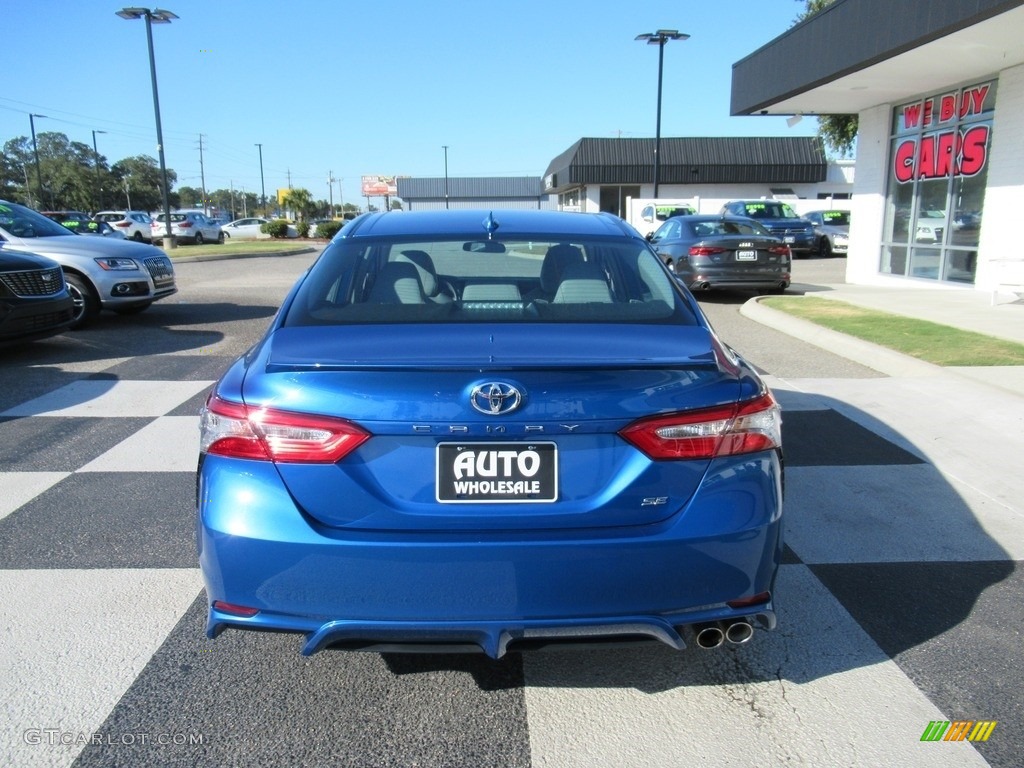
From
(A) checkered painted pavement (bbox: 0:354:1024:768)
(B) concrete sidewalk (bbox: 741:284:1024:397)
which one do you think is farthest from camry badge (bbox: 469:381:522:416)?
(B) concrete sidewalk (bbox: 741:284:1024:397)

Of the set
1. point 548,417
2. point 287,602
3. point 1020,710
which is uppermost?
point 548,417

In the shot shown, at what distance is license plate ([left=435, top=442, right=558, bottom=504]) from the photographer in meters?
2.35

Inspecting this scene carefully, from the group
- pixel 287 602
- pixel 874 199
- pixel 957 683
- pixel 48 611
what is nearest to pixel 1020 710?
pixel 957 683

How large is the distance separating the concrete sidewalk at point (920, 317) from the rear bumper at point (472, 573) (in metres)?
5.60

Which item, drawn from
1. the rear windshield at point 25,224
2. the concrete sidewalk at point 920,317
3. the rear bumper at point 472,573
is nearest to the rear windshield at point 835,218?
the concrete sidewalk at point 920,317

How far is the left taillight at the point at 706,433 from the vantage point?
2387 millimetres

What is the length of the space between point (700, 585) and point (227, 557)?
1395mm

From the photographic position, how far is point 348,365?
7.97 feet

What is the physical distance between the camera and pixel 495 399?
7.68 feet

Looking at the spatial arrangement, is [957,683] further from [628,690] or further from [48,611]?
[48,611]

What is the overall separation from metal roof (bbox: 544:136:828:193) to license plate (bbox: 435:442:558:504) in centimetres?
4492

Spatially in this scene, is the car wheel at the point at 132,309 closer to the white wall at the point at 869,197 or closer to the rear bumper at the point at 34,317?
the rear bumper at the point at 34,317

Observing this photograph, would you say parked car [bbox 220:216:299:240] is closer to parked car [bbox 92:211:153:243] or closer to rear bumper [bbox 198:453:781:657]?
parked car [bbox 92:211:153:243]

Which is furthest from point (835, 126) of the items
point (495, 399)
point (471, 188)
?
point (471, 188)
